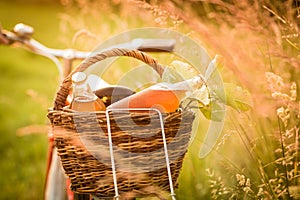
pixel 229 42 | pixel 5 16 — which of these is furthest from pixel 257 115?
pixel 5 16

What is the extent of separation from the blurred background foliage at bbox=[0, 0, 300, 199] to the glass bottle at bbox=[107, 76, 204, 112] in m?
0.24

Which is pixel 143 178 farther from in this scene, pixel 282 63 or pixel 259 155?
pixel 282 63

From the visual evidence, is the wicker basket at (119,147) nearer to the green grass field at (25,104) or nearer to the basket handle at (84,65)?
the basket handle at (84,65)

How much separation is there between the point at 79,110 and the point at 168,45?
597 mm

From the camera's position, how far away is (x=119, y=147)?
1.56m

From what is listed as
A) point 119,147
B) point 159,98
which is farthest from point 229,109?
point 119,147

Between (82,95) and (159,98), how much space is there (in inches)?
8.2

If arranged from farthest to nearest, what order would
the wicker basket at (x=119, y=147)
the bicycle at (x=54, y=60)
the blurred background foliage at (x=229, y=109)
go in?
the bicycle at (x=54, y=60) → the blurred background foliage at (x=229, y=109) → the wicker basket at (x=119, y=147)

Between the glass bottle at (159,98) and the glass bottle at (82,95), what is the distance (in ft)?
0.17

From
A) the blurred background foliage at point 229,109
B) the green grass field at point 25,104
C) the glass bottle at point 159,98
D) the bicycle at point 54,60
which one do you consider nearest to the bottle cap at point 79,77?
the glass bottle at point 159,98

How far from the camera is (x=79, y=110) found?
1.61 meters

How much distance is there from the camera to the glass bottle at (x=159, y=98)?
1618 millimetres

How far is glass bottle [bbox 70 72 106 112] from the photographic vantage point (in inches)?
62.9

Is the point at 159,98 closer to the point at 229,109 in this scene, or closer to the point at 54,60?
the point at 229,109
